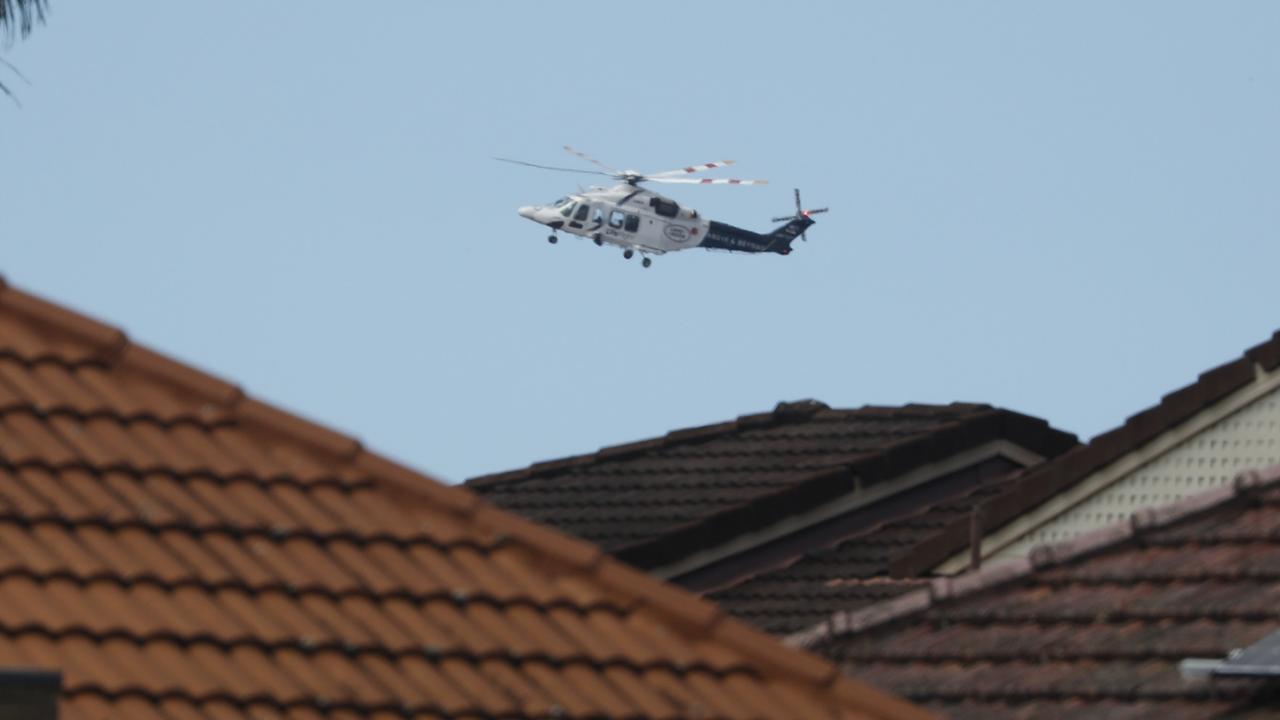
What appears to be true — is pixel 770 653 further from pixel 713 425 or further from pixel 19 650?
pixel 713 425

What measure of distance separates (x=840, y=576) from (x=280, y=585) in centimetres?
1207

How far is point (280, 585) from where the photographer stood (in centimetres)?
663

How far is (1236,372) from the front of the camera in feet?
47.0

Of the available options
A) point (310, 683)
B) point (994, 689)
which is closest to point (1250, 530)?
point (994, 689)

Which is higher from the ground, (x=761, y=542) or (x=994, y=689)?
(x=761, y=542)

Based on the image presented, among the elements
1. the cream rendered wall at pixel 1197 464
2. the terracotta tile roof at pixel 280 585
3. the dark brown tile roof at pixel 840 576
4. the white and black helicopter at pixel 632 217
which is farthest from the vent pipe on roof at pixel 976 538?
the white and black helicopter at pixel 632 217

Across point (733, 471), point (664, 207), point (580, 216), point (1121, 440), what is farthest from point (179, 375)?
point (664, 207)

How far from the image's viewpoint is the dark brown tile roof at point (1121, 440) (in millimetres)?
14133

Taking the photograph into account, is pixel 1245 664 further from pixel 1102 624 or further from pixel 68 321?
pixel 68 321

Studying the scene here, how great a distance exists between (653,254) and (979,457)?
4961 centimetres

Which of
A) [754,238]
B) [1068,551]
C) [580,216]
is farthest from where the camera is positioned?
[754,238]

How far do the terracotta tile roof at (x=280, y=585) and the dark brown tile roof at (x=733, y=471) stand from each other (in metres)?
11.2

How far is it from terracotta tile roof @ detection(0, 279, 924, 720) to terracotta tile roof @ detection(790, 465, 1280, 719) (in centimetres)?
249

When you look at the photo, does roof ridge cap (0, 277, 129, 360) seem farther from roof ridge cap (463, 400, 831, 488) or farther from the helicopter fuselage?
the helicopter fuselage
